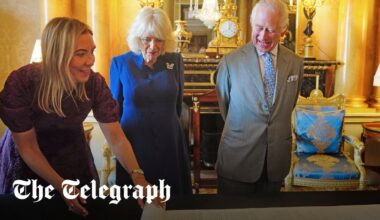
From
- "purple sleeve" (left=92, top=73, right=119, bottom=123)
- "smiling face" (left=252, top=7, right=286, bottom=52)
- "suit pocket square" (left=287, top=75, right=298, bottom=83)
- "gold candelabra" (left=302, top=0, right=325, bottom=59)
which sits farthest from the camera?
"gold candelabra" (left=302, top=0, right=325, bottom=59)

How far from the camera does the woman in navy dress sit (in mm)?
1926

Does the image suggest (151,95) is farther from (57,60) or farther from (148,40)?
(57,60)

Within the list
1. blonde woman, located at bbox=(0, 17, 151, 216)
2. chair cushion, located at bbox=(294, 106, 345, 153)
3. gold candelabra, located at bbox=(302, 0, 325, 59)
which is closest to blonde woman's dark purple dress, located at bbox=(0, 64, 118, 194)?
blonde woman, located at bbox=(0, 17, 151, 216)

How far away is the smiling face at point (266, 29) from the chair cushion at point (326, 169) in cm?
155

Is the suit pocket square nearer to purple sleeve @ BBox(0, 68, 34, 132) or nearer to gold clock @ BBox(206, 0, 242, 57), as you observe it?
purple sleeve @ BBox(0, 68, 34, 132)

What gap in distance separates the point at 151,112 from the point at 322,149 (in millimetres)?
1960

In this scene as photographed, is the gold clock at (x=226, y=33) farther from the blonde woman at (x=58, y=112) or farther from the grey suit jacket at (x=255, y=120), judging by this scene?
the blonde woman at (x=58, y=112)

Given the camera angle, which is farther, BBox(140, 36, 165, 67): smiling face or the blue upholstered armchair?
the blue upholstered armchair

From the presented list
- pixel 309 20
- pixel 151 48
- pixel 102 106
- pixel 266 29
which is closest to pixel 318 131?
pixel 309 20

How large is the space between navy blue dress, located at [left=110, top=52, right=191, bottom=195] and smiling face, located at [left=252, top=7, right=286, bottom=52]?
0.49m

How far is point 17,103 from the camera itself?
4.17 ft

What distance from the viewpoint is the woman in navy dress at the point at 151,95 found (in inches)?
75.8

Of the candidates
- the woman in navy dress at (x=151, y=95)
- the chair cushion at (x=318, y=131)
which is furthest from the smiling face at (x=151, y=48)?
the chair cushion at (x=318, y=131)

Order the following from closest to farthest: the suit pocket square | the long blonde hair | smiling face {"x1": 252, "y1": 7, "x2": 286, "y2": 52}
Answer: the long blonde hair → smiling face {"x1": 252, "y1": 7, "x2": 286, "y2": 52} → the suit pocket square
